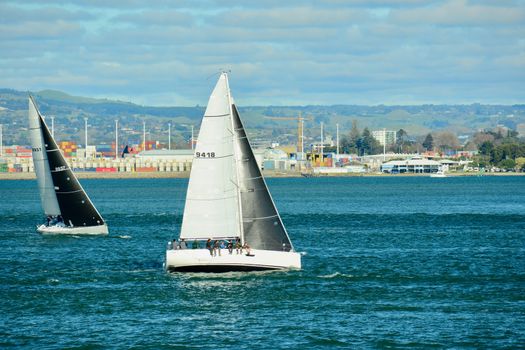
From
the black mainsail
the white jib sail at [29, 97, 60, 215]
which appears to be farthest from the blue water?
the white jib sail at [29, 97, 60, 215]

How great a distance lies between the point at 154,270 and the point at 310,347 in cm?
1897

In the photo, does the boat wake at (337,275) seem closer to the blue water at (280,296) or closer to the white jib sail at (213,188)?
the blue water at (280,296)

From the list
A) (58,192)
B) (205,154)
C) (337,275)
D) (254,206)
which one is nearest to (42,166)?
(58,192)

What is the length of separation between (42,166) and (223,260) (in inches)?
1236

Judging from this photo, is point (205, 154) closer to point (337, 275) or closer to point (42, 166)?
point (337, 275)

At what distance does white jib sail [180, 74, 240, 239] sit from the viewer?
47.1 meters

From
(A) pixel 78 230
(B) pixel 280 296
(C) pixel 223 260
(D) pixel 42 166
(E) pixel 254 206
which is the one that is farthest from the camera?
(D) pixel 42 166

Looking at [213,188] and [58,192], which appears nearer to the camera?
[213,188]

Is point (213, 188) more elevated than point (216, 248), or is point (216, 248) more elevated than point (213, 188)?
point (213, 188)

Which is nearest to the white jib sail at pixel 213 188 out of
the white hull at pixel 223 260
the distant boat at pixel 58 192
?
the white hull at pixel 223 260

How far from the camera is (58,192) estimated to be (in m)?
73.9

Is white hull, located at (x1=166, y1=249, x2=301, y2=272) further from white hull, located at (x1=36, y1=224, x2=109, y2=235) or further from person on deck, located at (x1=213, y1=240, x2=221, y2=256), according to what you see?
white hull, located at (x1=36, y1=224, x2=109, y2=235)

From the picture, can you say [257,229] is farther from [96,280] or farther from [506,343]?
[506,343]

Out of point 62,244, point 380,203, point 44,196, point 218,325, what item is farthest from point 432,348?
point 380,203
